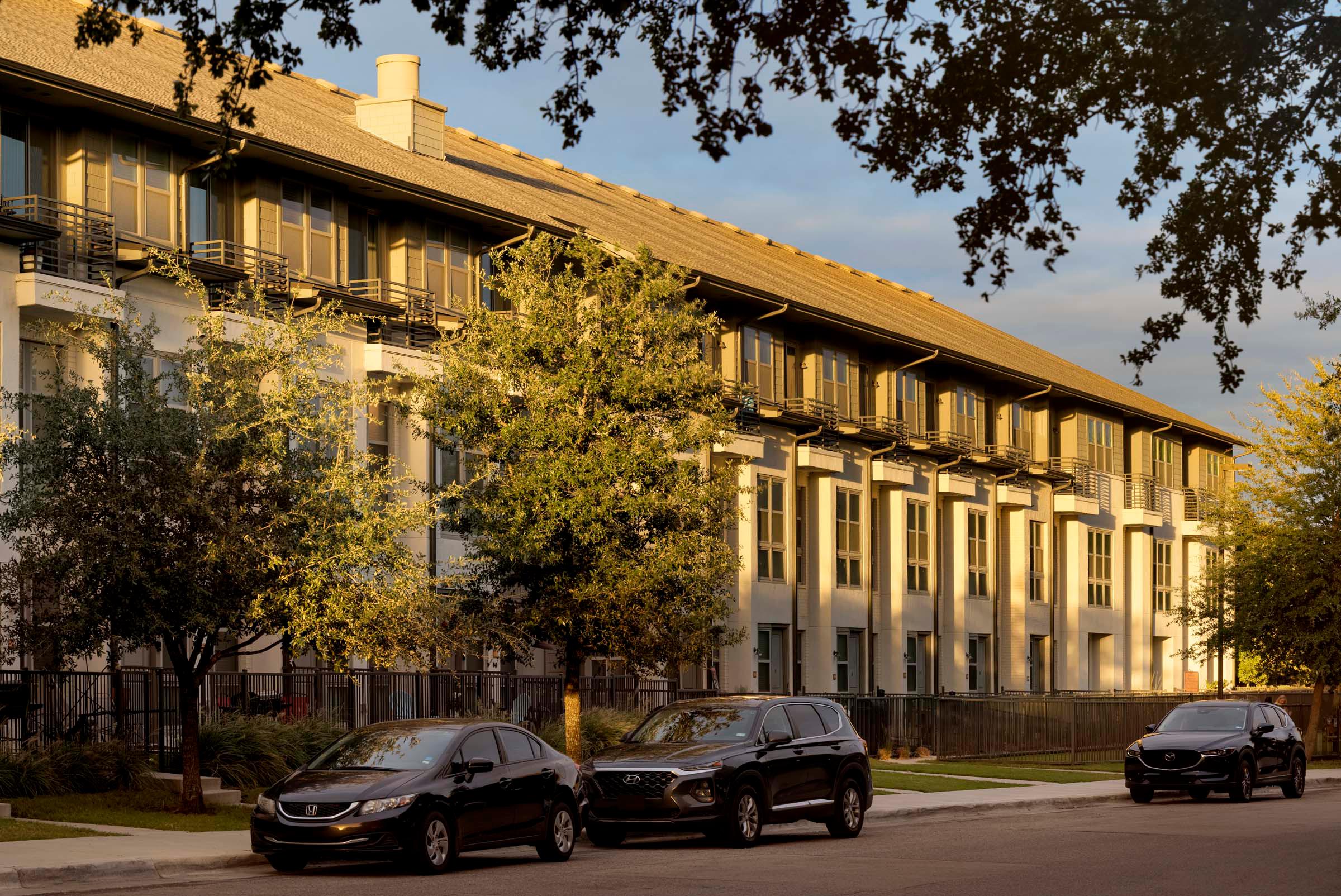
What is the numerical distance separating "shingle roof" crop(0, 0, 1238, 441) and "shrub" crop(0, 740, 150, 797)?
11.0 metres

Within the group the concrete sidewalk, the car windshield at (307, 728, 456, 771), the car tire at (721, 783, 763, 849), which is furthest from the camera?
the car tire at (721, 783, 763, 849)

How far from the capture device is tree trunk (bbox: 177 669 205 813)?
2289cm

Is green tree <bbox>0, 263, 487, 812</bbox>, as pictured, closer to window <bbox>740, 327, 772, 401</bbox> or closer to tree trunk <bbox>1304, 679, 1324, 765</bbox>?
window <bbox>740, 327, 772, 401</bbox>

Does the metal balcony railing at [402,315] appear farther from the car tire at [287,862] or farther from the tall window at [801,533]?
the car tire at [287,862]

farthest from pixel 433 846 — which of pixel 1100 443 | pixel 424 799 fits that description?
pixel 1100 443

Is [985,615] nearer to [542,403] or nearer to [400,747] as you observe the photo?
[542,403]

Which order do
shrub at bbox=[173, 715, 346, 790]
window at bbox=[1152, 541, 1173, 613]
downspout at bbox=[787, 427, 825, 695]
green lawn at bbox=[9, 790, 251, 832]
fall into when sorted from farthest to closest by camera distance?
window at bbox=[1152, 541, 1173, 613]
downspout at bbox=[787, 427, 825, 695]
shrub at bbox=[173, 715, 346, 790]
green lawn at bbox=[9, 790, 251, 832]

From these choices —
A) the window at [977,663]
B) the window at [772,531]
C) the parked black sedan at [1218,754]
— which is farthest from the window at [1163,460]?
the parked black sedan at [1218,754]

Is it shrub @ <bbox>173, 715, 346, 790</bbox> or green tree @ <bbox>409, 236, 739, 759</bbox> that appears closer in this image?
shrub @ <bbox>173, 715, 346, 790</bbox>

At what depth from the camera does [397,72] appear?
43312 mm

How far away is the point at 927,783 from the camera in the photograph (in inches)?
1325

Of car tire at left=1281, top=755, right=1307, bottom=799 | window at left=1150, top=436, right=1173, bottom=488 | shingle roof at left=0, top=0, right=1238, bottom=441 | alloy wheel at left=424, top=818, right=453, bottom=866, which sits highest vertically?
shingle roof at left=0, top=0, right=1238, bottom=441

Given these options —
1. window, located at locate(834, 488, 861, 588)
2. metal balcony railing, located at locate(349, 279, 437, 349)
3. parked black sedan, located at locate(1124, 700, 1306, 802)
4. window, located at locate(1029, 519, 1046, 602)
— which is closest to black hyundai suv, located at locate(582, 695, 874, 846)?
parked black sedan, located at locate(1124, 700, 1306, 802)

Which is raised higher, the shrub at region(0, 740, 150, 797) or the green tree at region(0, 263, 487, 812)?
the green tree at region(0, 263, 487, 812)
